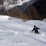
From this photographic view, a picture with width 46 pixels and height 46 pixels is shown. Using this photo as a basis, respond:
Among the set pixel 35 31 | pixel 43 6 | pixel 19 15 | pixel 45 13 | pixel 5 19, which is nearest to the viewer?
pixel 35 31

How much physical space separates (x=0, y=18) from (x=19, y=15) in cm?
347

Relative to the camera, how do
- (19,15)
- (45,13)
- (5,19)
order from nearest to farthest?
(5,19), (19,15), (45,13)

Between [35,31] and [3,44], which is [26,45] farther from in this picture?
[35,31]

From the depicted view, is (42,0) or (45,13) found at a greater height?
(42,0)

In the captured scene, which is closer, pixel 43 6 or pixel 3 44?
pixel 3 44

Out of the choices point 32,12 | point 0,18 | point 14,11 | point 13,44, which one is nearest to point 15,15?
point 14,11

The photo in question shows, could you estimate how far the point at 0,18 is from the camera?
18938 millimetres

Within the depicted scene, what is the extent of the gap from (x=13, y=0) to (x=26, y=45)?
70766 millimetres

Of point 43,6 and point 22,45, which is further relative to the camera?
point 43,6

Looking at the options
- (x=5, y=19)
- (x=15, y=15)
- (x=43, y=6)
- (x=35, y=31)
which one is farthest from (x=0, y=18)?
(x=43, y=6)

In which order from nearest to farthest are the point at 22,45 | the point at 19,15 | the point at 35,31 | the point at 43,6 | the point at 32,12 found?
the point at 22,45 < the point at 35,31 < the point at 19,15 < the point at 32,12 < the point at 43,6

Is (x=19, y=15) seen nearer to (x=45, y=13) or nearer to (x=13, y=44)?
(x=13, y=44)

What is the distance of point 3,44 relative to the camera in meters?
8.38

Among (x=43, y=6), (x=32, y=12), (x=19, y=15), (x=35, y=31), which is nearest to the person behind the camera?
(x=35, y=31)
